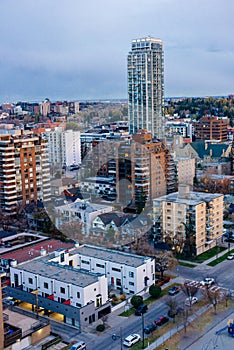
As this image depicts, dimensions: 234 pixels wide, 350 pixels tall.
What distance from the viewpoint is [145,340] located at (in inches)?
152

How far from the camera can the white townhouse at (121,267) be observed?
485 centimetres

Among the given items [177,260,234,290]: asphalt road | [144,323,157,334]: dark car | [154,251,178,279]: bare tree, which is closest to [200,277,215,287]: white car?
[177,260,234,290]: asphalt road

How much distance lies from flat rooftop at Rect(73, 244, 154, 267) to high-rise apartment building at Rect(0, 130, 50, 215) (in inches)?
112

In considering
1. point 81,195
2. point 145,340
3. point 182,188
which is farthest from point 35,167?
point 145,340

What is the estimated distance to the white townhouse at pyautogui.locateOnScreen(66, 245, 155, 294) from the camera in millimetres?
4848

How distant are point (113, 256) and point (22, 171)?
3.56m

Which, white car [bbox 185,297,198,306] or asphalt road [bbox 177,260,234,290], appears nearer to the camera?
white car [bbox 185,297,198,306]

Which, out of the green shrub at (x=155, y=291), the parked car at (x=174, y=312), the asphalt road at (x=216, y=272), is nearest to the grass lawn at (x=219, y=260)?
the asphalt road at (x=216, y=272)

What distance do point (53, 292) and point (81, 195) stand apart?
4.26 metres

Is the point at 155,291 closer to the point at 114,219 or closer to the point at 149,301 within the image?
the point at 149,301

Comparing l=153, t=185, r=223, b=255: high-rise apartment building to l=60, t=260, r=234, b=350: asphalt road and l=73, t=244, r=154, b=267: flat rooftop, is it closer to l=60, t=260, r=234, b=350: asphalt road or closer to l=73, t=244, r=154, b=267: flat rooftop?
l=60, t=260, r=234, b=350: asphalt road

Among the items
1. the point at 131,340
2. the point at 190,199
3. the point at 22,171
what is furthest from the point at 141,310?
the point at 22,171

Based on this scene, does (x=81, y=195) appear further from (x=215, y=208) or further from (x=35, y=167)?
(x=215, y=208)

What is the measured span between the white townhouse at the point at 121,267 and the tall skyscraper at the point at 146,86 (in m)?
11.4
